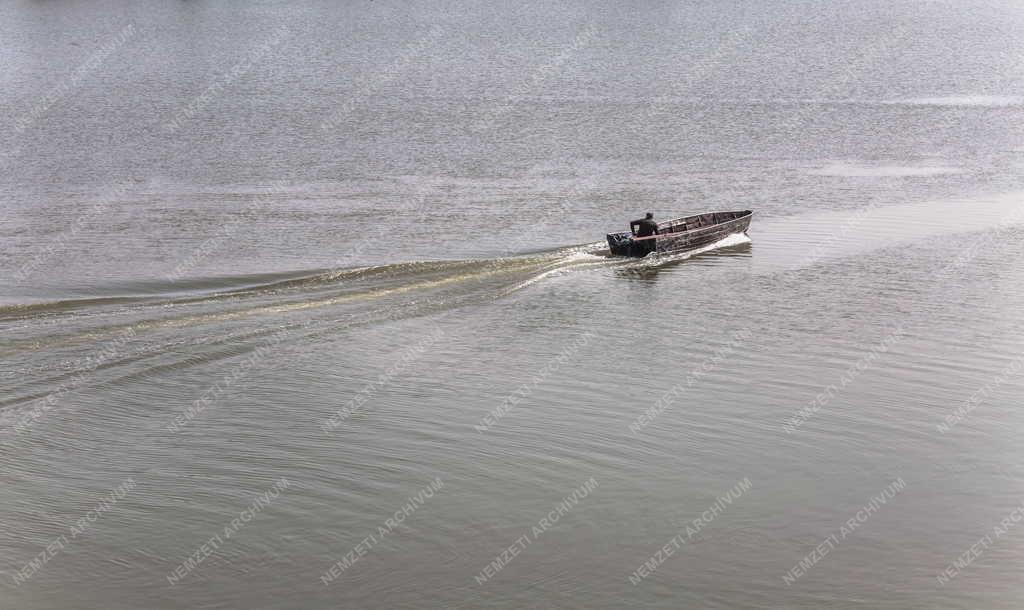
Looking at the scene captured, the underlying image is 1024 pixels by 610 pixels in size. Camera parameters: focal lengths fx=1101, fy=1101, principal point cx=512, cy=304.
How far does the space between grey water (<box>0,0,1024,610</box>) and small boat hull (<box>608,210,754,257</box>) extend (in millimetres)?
579

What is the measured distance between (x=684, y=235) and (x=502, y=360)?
11.6 metres

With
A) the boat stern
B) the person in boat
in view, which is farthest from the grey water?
the person in boat

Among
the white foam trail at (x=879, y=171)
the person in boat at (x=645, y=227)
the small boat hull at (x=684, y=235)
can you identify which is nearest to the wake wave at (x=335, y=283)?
the small boat hull at (x=684, y=235)

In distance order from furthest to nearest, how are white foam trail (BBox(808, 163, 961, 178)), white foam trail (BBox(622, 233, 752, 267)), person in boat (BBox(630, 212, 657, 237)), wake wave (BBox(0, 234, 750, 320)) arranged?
white foam trail (BBox(808, 163, 961, 178)) → person in boat (BBox(630, 212, 657, 237)) → white foam trail (BBox(622, 233, 752, 267)) → wake wave (BBox(0, 234, 750, 320))

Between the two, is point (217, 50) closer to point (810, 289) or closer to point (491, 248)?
point (491, 248)

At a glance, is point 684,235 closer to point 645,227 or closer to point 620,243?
point 645,227

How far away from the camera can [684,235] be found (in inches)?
1273

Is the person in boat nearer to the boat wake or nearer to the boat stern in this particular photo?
the boat stern

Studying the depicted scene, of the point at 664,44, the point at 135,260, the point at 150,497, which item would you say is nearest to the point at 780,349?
the point at 150,497

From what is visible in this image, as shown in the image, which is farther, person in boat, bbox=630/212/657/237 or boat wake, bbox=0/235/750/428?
person in boat, bbox=630/212/657/237

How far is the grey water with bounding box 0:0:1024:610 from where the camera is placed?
1484 centimetres

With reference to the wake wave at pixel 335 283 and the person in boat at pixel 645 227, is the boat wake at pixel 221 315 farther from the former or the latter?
the person in boat at pixel 645 227

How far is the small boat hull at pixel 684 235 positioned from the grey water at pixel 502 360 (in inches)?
22.8

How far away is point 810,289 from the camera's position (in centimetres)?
2794
